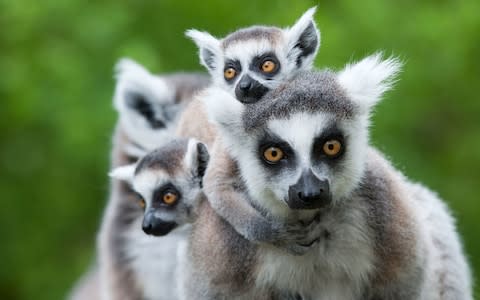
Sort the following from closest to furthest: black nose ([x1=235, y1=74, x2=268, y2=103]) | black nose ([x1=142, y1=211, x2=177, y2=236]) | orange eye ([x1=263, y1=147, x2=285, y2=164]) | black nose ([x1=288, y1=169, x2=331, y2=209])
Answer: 1. black nose ([x1=288, y1=169, x2=331, y2=209])
2. orange eye ([x1=263, y1=147, x2=285, y2=164])
3. black nose ([x1=235, y1=74, x2=268, y2=103])
4. black nose ([x1=142, y1=211, x2=177, y2=236])

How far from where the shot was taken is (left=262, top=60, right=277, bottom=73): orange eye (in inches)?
202

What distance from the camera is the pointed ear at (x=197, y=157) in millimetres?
5094

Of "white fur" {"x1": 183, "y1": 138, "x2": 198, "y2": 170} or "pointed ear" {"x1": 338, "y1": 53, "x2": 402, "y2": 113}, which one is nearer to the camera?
"pointed ear" {"x1": 338, "y1": 53, "x2": 402, "y2": 113}

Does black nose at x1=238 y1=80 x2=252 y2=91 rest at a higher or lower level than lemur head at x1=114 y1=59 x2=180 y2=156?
higher

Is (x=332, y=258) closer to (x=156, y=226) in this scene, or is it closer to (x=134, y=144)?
(x=156, y=226)

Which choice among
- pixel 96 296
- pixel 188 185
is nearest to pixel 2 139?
pixel 96 296

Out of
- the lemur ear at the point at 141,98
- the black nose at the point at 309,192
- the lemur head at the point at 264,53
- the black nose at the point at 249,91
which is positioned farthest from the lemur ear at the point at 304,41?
the lemur ear at the point at 141,98

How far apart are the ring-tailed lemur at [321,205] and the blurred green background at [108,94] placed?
399cm

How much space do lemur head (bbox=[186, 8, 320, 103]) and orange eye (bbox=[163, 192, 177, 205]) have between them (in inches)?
25.5

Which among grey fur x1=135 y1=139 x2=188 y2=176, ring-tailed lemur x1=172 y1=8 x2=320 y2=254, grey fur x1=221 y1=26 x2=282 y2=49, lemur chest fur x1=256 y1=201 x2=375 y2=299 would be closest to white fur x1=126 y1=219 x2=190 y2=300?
ring-tailed lemur x1=172 y1=8 x2=320 y2=254

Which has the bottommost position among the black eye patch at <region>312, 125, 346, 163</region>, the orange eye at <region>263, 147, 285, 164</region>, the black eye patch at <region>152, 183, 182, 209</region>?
the black eye patch at <region>152, 183, 182, 209</region>

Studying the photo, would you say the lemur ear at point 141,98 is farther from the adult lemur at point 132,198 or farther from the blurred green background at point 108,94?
the blurred green background at point 108,94

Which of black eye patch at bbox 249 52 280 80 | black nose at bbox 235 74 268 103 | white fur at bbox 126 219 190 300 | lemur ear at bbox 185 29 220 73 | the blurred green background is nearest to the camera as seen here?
black nose at bbox 235 74 268 103

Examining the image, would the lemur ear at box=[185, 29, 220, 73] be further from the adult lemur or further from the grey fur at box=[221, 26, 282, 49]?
the adult lemur
